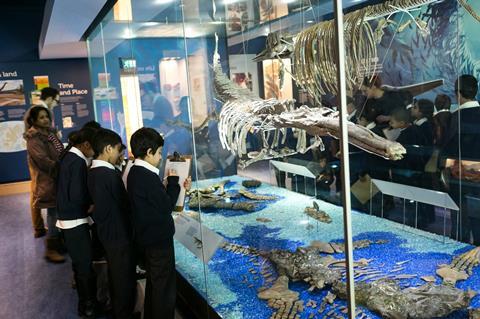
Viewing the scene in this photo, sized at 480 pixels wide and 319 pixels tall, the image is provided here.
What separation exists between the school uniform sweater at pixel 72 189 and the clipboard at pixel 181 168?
641 mm

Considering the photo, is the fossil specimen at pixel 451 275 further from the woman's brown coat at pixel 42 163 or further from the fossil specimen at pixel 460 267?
the woman's brown coat at pixel 42 163

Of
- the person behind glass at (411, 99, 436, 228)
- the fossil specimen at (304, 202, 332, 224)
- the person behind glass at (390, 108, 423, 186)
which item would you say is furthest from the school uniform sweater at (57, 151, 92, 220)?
the person behind glass at (411, 99, 436, 228)

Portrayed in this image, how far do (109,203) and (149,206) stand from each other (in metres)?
0.39

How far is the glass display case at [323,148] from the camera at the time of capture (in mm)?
2377

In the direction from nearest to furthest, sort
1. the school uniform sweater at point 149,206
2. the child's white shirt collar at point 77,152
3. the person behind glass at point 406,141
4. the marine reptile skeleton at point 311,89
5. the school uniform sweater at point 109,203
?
the marine reptile skeleton at point 311,89
the person behind glass at point 406,141
the school uniform sweater at point 149,206
the school uniform sweater at point 109,203
the child's white shirt collar at point 77,152

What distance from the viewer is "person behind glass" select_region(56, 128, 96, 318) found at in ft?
11.0

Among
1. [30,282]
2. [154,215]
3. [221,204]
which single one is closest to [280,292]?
[154,215]

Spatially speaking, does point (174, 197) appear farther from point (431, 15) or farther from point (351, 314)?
point (431, 15)

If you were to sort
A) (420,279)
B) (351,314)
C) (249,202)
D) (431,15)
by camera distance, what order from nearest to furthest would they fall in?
(351,314), (431,15), (420,279), (249,202)

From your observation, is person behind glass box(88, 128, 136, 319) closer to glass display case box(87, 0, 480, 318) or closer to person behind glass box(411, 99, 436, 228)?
glass display case box(87, 0, 480, 318)

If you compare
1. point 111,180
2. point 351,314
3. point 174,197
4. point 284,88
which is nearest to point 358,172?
point 284,88

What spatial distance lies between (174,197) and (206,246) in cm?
37

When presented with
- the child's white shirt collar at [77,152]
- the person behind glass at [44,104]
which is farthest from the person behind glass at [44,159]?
the child's white shirt collar at [77,152]

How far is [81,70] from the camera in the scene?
1016 cm
